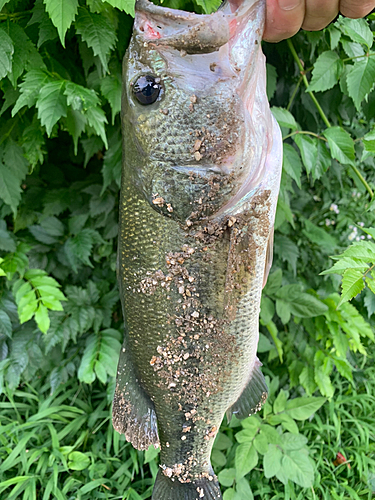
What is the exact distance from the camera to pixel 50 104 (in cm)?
121

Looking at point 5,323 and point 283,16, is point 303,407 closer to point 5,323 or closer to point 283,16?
point 5,323

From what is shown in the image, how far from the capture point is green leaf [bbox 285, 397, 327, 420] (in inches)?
80.5

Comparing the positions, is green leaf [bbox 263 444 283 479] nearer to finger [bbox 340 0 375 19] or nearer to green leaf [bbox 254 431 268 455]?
green leaf [bbox 254 431 268 455]

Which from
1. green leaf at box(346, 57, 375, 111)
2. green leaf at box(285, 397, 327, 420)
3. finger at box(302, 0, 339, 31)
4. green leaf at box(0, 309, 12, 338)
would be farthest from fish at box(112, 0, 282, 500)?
green leaf at box(0, 309, 12, 338)

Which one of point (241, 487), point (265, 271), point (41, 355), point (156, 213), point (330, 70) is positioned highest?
point (330, 70)

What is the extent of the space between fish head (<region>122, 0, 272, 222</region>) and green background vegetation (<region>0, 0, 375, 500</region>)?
1.60ft

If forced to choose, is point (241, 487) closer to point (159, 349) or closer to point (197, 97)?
point (159, 349)

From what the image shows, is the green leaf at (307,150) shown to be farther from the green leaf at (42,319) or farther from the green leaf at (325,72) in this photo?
the green leaf at (42,319)

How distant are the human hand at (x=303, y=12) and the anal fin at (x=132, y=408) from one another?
95 cm

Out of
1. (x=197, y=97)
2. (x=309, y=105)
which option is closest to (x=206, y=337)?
(x=197, y=97)

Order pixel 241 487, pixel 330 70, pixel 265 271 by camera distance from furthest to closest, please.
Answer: pixel 241 487, pixel 330 70, pixel 265 271

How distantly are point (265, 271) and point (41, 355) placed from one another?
5.45 feet

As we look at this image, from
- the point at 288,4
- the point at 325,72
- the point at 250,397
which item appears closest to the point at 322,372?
the point at 250,397

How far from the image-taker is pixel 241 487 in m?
1.89
